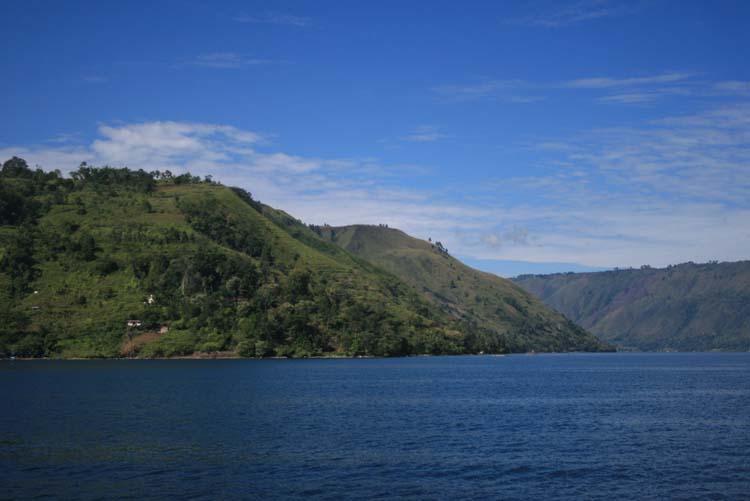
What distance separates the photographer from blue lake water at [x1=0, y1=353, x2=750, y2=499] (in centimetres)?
5591

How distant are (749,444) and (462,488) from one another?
37954mm

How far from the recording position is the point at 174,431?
82.2 meters

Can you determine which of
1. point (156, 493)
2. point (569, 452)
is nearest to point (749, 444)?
point (569, 452)

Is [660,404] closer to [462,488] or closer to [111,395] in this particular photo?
[462,488]

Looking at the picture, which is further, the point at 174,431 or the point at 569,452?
the point at 174,431

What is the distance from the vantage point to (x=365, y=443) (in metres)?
75.3

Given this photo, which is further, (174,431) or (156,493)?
(174,431)

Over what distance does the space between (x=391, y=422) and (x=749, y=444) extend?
4075 cm

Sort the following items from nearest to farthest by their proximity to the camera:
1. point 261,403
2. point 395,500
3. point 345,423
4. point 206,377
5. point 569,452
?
point 395,500
point 569,452
point 345,423
point 261,403
point 206,377

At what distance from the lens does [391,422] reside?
91875 millimetres

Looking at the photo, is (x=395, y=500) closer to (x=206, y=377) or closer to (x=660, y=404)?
(x=660, y=404)

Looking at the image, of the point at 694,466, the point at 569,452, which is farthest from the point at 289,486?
the point at 694,466

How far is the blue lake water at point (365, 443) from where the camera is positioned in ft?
183

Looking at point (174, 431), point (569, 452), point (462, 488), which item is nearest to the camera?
point (462, 488)
